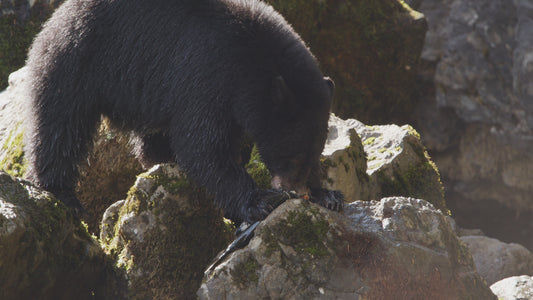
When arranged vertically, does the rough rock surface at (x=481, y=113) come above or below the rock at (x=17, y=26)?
below

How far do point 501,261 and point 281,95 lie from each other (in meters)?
4.41

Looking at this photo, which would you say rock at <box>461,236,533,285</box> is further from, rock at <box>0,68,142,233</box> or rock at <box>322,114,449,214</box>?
rock at <box>0,68,142,233</box>

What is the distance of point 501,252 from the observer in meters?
7.00

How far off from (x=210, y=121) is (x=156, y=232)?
3.36ft

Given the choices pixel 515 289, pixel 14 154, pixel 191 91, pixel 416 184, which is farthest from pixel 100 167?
pixel 515 289

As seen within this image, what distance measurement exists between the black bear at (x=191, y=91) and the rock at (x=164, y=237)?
245mm

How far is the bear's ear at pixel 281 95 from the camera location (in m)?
4.14

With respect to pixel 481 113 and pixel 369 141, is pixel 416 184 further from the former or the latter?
pixel 481 113

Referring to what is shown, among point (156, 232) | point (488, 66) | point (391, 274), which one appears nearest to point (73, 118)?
point (156, 232)

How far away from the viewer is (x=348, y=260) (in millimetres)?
3613

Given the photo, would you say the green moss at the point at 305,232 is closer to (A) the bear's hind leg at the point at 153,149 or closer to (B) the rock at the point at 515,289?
(B) the rock at the point at 515,289

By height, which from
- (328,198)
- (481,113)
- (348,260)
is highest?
(348,260)

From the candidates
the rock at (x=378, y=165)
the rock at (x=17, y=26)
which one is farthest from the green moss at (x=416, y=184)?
the rock at (x=17, y=26)

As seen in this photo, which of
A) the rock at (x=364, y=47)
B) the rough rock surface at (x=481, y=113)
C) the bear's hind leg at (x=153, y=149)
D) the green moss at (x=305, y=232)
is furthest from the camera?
the rough rock surface at (x=481, y=113)
